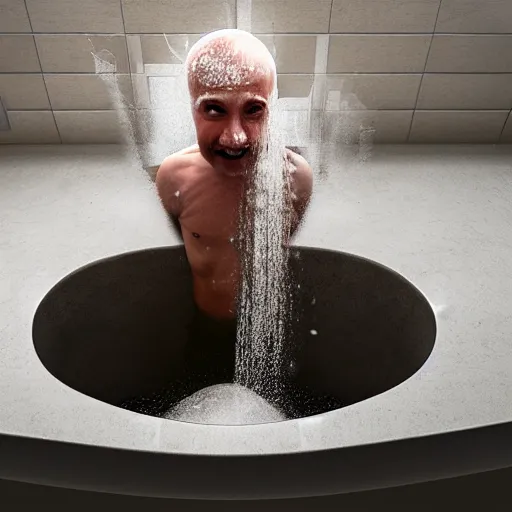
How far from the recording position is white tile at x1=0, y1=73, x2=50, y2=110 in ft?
4.12

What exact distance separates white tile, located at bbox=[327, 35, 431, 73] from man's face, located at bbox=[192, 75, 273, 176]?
43 centimetres

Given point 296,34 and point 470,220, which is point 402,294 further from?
point 296,34

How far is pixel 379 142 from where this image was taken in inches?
54.6

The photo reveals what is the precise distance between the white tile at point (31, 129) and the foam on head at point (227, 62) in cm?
57

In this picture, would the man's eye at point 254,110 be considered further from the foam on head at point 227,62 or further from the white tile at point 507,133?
the white tile at point 507,133

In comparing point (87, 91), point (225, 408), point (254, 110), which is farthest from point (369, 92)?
point (225, 408)

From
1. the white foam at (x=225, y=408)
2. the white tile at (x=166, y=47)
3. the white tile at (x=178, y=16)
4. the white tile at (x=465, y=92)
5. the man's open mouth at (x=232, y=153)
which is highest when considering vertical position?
the white tile at (x=178, y=16)

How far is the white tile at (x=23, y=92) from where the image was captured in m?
1.26

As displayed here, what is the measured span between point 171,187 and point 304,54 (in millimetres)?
442

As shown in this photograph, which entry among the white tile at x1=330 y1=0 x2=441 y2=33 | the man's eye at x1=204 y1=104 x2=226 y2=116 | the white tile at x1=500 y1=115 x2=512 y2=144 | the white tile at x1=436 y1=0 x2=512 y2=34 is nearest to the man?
the man's eye at x1=204 y1=104 x2=226 y2=116

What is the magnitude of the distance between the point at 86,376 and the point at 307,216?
53 centimetres

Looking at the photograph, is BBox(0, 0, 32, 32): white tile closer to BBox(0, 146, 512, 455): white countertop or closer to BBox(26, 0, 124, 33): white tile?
BBox(26, 0, 124, 33): white tile

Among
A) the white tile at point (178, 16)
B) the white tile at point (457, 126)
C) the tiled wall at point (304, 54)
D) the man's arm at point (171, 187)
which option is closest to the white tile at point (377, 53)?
the tiled wall at point (304, 54)

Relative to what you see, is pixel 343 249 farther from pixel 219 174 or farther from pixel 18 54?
pixel 18 54
